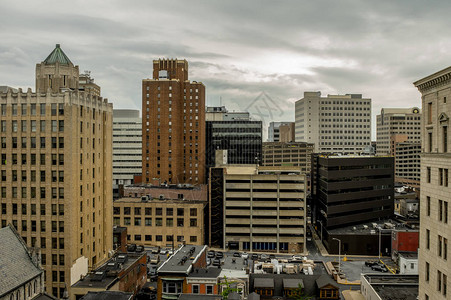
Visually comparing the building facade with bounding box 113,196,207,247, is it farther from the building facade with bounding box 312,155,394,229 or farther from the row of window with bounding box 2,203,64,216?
the row of window with bounding box 2,203,64,216

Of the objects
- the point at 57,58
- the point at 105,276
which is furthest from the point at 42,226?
the point at 57,58

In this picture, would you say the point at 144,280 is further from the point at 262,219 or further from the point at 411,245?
the point at 411,245

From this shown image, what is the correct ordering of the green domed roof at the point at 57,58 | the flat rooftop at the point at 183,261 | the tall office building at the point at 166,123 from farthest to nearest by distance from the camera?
the tall office building at the point at 166,123, the green domed roof at the point at 57,58, the flat rooftop at the point at 183,261

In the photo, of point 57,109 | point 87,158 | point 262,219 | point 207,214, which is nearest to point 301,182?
point 262,219

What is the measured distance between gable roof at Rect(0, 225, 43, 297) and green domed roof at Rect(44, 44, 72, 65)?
33022 millimetres

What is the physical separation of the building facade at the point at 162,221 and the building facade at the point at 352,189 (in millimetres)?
38281

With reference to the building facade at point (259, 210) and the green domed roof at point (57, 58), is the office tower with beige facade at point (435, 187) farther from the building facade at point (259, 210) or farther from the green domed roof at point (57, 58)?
the building facade at point (259, 210)

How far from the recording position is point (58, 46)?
78.2 m

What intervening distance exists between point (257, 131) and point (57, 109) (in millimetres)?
124420

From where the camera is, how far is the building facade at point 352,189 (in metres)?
119

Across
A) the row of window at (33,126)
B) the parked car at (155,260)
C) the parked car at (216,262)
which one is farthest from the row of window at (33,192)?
→ the parked car at (216,262)

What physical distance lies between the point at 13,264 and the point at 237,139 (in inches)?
5452

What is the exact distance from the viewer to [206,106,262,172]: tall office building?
185875 millimetres

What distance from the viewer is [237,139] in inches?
7377
